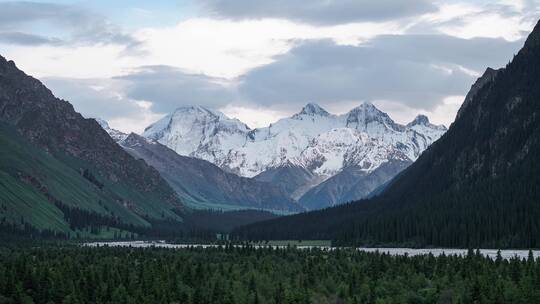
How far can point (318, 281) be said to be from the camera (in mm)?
184375

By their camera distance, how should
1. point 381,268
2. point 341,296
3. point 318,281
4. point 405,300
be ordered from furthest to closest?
point 381,268
point 318,281
point 341,296
point 405,300

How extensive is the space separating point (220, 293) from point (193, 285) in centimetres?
1537

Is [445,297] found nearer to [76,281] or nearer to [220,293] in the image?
[220,293]

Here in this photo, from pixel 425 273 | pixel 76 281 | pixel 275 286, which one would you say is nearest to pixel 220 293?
pixel 275 286

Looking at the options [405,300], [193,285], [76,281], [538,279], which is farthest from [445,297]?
[76,281]

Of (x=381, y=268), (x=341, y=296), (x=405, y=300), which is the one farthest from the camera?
(x=381, y=268)

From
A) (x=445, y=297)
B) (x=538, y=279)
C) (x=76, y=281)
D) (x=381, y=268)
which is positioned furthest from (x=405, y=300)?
(x=76, y=281)

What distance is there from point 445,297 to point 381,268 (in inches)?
1533

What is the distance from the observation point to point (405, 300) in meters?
158

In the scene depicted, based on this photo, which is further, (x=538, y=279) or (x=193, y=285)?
(x=193, y=285)

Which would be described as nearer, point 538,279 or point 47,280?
point 538,279

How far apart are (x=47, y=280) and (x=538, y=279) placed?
8902 centimetres

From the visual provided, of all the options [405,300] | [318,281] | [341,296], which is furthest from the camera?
[318,281]

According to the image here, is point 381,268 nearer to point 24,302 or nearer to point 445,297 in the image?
point 445,297
